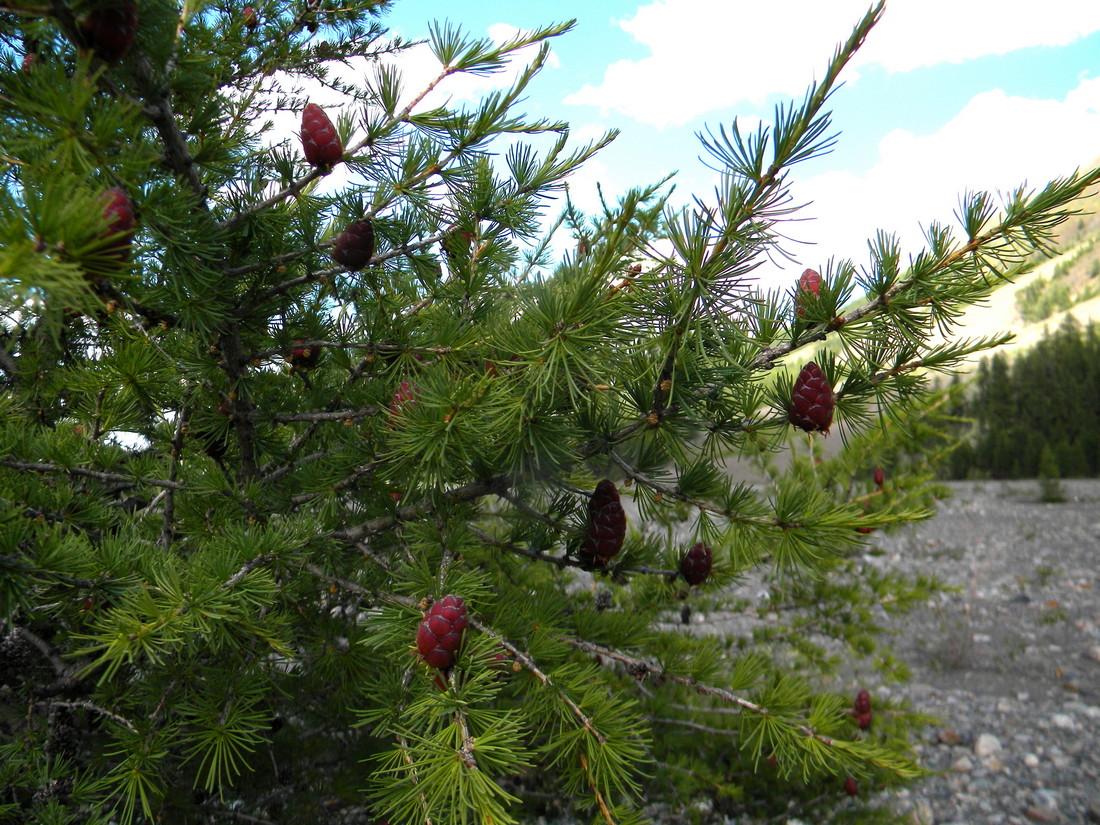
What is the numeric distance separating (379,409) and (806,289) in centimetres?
91

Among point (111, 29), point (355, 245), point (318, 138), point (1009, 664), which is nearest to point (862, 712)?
point (355, 245)

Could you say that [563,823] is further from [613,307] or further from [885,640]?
[885,640]

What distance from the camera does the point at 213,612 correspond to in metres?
1.01

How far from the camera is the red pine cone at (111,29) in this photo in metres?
0.97

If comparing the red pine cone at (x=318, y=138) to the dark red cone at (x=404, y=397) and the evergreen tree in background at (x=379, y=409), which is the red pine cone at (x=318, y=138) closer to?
the evergreen tree in background at (x=379, y=409)

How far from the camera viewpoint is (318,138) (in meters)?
1.34

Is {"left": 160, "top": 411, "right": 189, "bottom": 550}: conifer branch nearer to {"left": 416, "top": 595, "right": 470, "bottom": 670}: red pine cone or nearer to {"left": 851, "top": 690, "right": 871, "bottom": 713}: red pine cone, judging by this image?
{"left": 416, "top": 595, "right": 470, "bottom": 670}: red pine cone

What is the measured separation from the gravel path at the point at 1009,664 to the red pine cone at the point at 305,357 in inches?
103

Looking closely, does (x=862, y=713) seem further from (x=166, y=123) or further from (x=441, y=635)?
(x=166, y=123)

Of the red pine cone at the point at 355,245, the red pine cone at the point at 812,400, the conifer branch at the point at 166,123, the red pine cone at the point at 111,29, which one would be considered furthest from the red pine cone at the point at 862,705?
the red pine cone at the point at 111,29

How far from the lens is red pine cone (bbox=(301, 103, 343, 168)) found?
1.34 meters

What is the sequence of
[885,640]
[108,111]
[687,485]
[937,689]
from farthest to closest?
1. [885,640]
2. [937,689]
3. [687,485]
4. [108,111]

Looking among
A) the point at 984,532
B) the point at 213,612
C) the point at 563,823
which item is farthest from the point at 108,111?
the point at 984,532

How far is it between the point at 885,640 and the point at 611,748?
19.7 feet
